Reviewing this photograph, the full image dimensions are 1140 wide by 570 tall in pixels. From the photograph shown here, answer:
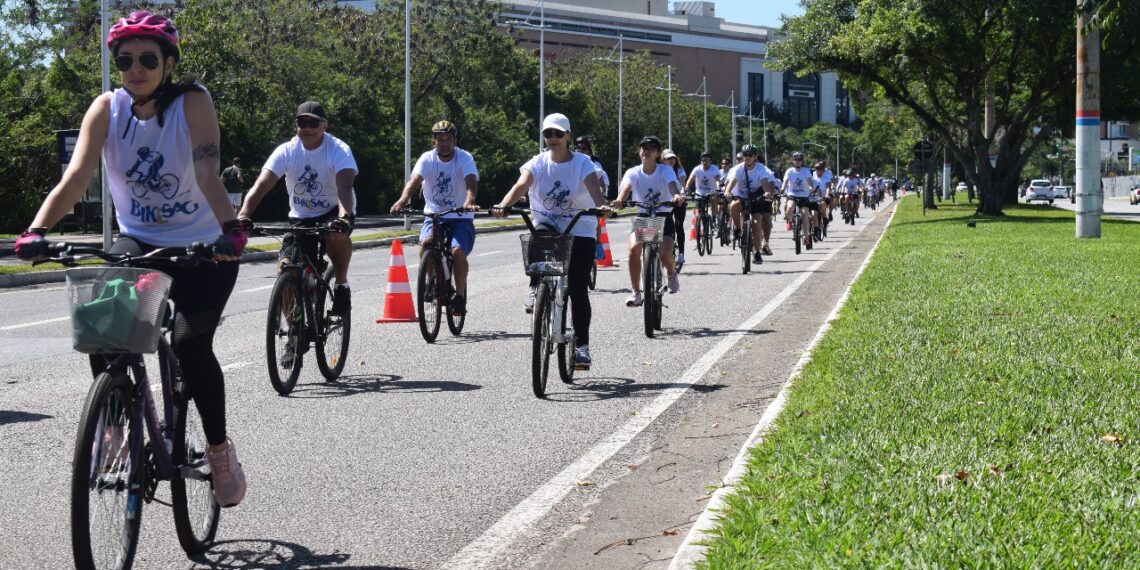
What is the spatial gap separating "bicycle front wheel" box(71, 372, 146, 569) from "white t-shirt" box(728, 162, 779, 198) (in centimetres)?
1748

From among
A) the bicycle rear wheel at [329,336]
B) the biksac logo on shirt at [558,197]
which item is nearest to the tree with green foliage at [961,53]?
the biksac logo on shirt at [558,197]

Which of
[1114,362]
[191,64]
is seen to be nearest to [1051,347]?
Answer: [1114,362]

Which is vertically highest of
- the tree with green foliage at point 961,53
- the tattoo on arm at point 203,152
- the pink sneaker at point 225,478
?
the tree with green foliage at point 961,53

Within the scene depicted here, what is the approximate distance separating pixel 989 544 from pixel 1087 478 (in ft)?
3.77

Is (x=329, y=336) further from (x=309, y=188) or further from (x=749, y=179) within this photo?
(x=749, y=179)

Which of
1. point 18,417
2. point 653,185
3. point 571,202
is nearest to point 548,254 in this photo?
point 571,202

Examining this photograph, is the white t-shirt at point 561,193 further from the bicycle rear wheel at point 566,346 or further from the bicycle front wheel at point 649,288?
the bicycle front wheel at point 649,288

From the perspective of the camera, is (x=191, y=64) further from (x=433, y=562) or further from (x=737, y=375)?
(x=433, y=562)

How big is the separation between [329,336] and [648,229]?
12.9 ft

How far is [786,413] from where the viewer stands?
7.48 meters

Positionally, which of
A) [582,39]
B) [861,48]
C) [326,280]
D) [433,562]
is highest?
[582,39]

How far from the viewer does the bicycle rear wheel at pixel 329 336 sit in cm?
964

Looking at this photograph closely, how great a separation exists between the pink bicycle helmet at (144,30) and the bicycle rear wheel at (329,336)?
4.73 m

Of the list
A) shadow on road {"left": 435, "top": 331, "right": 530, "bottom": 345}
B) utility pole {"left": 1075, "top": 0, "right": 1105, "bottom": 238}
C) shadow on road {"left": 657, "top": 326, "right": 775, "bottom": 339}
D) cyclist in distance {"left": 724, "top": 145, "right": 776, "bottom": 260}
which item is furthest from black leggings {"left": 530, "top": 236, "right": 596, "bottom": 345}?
utility pole {"left": 1075, "top": 0, "right": 1105, "bottom": 238}
